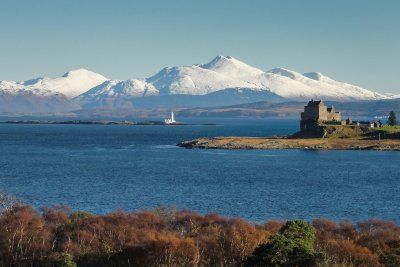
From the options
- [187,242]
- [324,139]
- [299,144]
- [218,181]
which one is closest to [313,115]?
[324,139]

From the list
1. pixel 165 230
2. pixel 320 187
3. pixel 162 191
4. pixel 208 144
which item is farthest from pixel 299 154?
pixel 165 230

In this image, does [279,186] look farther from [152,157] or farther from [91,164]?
[152,157]

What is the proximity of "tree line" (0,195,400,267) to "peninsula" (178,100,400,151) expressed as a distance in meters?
112

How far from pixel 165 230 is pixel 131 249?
6214mm

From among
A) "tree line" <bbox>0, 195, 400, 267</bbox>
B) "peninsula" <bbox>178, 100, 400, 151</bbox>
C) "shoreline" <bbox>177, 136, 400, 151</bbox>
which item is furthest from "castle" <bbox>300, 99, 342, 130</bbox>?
"tree line" <bbox>0, 195, 400, 267</bbox>

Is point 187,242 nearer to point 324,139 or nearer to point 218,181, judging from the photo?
point 218,181

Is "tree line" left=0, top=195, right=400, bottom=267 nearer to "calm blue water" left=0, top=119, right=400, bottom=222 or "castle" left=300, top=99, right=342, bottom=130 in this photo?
"calm blue water" left=0, top=119, right=400, bottom=222

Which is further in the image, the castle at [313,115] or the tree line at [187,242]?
the castle at [313,115]

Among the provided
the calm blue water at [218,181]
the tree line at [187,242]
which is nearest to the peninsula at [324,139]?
the calm blue water at [218,181]

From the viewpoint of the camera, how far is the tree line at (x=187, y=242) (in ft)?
133

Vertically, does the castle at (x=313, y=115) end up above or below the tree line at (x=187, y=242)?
above

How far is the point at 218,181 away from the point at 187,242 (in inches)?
2238

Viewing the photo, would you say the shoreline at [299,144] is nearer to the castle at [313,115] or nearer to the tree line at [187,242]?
the castle at [313,115]

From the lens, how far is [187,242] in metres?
42.4
